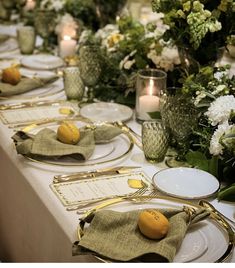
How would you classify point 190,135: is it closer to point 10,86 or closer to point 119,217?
point 119,217

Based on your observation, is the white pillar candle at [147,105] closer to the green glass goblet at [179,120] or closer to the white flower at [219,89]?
the green glass goblet at [179,120]

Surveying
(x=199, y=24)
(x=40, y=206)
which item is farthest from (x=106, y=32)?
(x=40, y=206)

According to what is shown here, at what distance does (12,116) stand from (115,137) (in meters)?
0.41

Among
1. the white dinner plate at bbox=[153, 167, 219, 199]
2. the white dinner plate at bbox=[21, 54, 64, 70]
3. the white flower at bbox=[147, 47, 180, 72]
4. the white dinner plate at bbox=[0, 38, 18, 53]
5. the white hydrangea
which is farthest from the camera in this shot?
the white dinner plate at bbox=[0, 38, 18, 53]

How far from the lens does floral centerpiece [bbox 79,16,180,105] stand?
189 cm

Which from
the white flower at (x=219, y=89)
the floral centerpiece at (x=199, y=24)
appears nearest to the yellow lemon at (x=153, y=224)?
the white flower at (x=219, y=89)

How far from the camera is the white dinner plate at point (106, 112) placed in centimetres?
184

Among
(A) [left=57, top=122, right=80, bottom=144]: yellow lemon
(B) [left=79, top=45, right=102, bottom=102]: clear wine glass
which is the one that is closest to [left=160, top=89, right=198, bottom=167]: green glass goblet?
(A) [left=57, top=122, right=80, bottom=144]: yellow lemon

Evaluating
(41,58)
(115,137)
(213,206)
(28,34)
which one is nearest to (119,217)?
(213,206)

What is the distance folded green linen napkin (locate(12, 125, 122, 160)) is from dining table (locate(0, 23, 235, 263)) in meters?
0.03

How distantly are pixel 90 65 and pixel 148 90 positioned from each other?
265mm

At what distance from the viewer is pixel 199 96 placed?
1.50 m

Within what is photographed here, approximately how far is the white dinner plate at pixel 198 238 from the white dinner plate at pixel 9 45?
171 cm

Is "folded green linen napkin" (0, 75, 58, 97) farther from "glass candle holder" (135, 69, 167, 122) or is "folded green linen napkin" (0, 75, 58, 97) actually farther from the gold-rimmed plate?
"glass candle holder" (135, 69, 167, 122)
